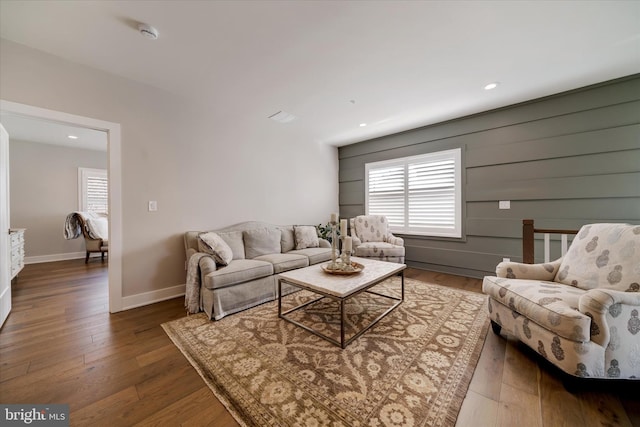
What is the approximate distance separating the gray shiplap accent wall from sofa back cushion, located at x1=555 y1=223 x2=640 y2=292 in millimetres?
1431

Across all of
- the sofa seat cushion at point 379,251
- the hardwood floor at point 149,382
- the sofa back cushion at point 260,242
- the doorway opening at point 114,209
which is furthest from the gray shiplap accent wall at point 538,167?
the doorway opening at point 114,209

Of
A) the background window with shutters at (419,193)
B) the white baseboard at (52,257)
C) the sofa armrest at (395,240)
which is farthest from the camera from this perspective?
the white baseboard at (52,257)

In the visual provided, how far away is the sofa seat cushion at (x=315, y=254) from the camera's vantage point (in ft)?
11.0

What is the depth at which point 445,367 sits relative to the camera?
1.57 meters

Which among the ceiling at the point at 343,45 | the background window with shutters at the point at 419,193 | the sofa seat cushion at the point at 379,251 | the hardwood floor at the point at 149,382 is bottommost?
the hardwood floor at the point at 149,382

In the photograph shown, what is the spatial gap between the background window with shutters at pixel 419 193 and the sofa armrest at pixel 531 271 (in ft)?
5.79

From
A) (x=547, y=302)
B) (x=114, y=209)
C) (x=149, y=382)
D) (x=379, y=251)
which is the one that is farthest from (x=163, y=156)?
(x=547, y=302)

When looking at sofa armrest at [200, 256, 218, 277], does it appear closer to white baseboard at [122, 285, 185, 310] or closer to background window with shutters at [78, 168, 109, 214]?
white baseboard at [122, 285, 185, 310]

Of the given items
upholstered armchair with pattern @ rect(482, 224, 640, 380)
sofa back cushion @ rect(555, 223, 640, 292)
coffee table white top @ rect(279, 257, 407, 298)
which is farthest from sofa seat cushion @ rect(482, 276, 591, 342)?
coffee table white top @ rect(279, 257, 407, 298)

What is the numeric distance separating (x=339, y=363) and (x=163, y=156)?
3031 millimetres

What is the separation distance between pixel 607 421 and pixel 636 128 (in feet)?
10.8

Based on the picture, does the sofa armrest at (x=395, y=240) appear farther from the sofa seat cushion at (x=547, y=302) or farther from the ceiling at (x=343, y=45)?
the ceiling at (x=343, y=45)

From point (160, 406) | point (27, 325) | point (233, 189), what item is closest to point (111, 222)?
point (27, 325)

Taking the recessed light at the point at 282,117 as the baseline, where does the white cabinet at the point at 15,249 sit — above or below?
below
